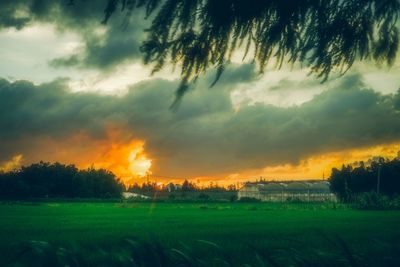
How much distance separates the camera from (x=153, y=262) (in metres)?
2.65

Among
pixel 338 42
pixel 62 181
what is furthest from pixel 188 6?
pixel 62 181

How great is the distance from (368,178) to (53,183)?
223 feet

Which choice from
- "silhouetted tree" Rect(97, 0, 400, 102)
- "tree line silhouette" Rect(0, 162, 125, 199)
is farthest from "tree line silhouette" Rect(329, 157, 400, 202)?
"silhouetted tree" Rect(97, 0, 400, 102)

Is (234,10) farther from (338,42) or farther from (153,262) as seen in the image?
(153,262)

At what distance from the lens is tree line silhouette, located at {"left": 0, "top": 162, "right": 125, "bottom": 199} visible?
315ft

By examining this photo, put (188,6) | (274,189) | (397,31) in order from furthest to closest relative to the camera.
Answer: (274,189), (397,31), (188,6)

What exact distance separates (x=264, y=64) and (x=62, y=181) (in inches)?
4141

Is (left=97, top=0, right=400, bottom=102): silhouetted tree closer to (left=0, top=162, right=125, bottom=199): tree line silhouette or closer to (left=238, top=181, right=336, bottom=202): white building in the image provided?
(left=238, top=181, right=336, bottom=202): white building

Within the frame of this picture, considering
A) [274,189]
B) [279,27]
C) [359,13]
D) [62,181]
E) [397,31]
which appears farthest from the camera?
[62,181]

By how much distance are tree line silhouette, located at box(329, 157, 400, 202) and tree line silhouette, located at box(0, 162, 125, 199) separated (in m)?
54.0

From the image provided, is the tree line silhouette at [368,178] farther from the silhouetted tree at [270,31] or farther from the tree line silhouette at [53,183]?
the silhouetted tree at [270,31]

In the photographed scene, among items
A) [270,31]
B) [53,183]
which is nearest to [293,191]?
[53,183]

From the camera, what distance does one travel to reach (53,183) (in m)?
101

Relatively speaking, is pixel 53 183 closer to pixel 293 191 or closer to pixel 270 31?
pixel 293 191
